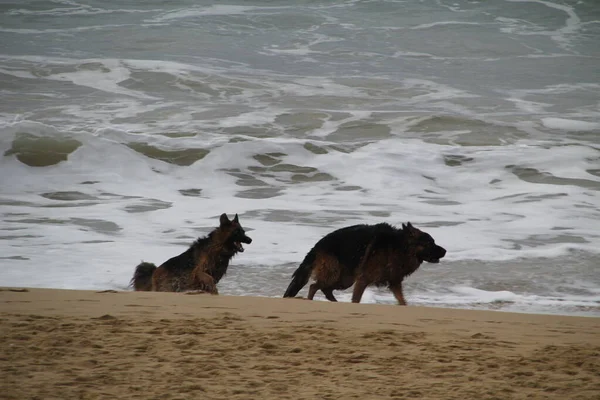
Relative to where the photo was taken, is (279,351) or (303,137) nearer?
(279,351)

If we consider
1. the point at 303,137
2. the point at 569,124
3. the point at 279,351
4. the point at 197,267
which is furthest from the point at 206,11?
the point at 279,351

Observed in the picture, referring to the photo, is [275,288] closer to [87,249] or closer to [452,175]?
[87,249]

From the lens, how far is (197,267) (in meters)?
8.64

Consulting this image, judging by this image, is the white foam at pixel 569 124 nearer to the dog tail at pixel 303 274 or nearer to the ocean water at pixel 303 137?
the ocean water at pixel 303 137

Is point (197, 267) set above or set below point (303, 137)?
below

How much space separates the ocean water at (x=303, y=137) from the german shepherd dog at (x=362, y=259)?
31.4 inches

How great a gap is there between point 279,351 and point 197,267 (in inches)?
143

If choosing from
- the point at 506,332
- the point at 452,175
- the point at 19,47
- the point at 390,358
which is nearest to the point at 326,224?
the point at 452,175

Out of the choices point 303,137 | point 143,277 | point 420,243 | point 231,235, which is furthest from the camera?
point 303,137

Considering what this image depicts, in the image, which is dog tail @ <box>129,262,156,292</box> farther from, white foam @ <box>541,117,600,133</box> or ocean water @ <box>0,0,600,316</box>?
white foam @ <box>541,117,600,133</box>

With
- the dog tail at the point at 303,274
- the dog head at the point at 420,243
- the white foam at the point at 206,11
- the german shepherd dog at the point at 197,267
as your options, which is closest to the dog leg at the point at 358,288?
the dog tail at the point at 303,274

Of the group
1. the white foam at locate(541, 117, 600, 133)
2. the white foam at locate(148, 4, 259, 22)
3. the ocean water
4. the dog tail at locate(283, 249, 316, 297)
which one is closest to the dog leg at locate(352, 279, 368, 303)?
the dog tail at locate(283, 249, 316, 297)

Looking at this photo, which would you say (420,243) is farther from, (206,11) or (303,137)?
(206,11)

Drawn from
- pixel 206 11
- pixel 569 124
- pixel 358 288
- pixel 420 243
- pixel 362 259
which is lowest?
pixel 358 288
